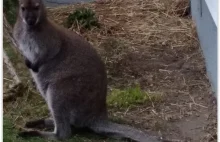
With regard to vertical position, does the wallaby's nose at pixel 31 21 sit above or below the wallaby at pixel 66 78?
above

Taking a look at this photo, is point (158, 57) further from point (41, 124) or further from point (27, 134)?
point (27, 134)

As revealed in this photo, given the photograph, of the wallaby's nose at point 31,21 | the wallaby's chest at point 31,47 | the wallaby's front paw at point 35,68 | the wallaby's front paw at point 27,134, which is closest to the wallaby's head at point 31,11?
the wallaby's nose at point 31,21

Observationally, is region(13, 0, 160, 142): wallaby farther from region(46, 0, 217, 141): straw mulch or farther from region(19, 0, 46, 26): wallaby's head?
region(46, 0, 217, 141): straw mulch

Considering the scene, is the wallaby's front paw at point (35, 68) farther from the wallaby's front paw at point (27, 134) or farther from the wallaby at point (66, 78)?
the wallaby's front paw at point (27, 134)

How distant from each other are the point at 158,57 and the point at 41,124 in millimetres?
2260

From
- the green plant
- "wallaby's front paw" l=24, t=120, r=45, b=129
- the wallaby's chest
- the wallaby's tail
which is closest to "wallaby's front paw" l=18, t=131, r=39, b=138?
"wallaby's front paw" l=24, t=120, r=45, b=129

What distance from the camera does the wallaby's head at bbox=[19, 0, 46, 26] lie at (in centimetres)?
545

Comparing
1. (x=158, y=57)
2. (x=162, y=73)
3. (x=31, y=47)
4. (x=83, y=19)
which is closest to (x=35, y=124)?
(x=31, y=47)

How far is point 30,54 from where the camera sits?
5.69 meters

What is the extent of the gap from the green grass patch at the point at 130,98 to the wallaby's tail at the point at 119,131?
0.76 meters

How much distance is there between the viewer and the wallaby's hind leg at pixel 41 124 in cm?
594

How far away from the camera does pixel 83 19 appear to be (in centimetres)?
875

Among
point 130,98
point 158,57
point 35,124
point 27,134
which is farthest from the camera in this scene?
point 158,57

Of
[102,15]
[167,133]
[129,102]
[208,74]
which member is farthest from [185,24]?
[167,133]
